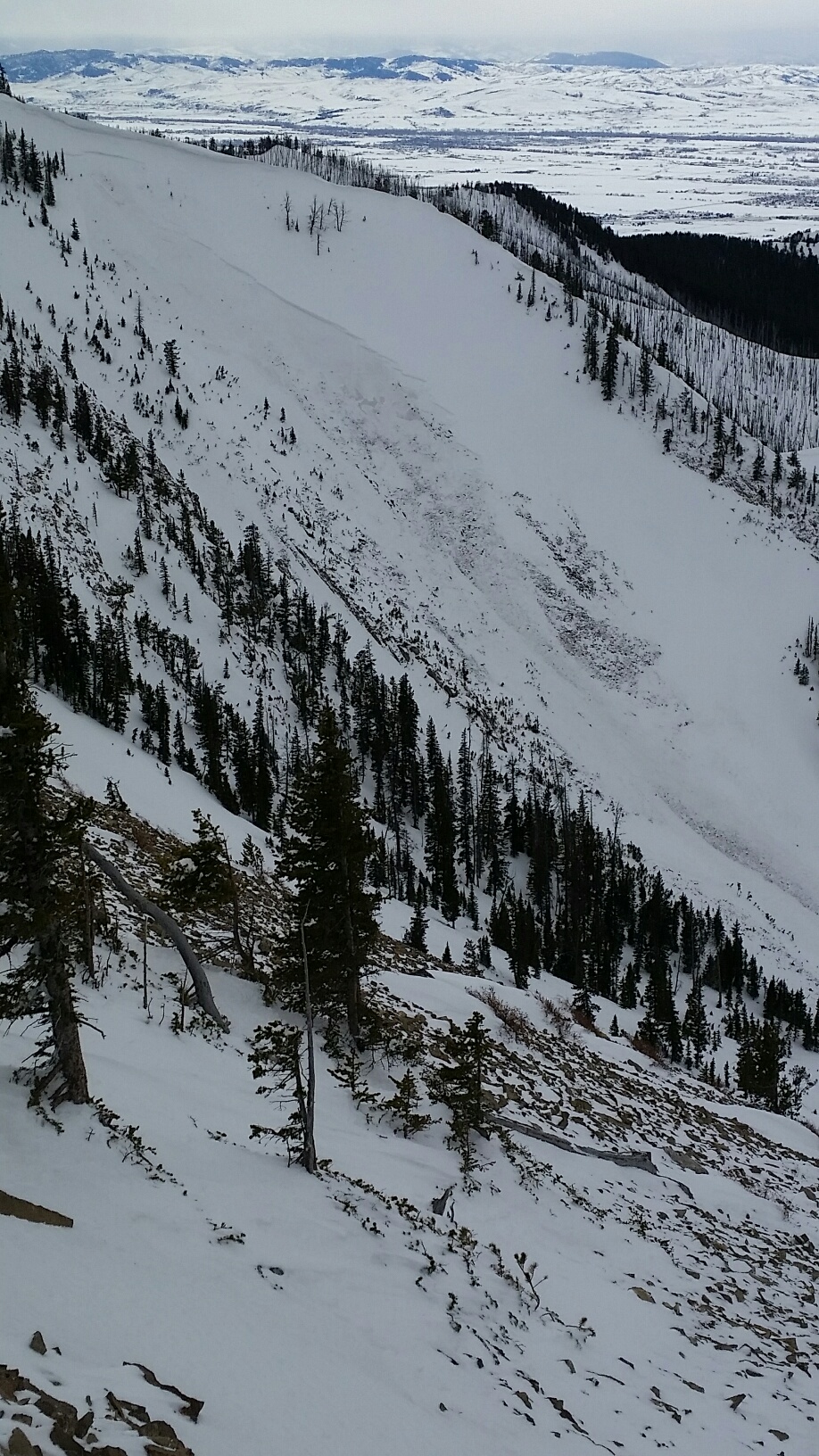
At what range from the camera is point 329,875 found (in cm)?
2256

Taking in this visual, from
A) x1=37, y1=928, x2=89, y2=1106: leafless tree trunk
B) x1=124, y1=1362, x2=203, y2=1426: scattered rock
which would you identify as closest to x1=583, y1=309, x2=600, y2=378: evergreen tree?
x1=37, y1=928, x2=89, y2=1106: leafless tree trunk

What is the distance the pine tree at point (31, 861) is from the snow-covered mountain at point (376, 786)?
52.2 inches

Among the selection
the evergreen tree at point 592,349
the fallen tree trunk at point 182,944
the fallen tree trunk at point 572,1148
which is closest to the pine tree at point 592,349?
the evergreen tree at point 592,349

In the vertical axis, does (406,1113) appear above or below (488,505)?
below

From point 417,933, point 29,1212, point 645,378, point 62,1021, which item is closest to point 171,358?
point 645,378

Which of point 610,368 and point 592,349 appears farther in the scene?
point 592,349

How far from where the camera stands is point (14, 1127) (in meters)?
12.4

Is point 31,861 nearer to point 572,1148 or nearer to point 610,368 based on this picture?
point 572,1148

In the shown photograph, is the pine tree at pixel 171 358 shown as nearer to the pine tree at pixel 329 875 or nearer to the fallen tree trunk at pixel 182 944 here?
the pine tree at pixel 329 875

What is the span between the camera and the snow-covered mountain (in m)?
11.2

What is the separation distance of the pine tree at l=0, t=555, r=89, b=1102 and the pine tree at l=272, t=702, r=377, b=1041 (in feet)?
29.6

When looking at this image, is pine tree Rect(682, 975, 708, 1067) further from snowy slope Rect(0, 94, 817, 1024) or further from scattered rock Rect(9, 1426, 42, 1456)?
scattered rock Rect(9, 1426, 42, 1456)

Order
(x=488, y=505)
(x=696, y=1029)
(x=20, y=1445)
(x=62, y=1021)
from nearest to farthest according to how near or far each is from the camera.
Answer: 1. (x=20, y=1445)
2. (x=62, y=1021)
3. (x=696, y=1029)
4. (x=488, y=505)

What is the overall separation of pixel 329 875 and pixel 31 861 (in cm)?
1103
